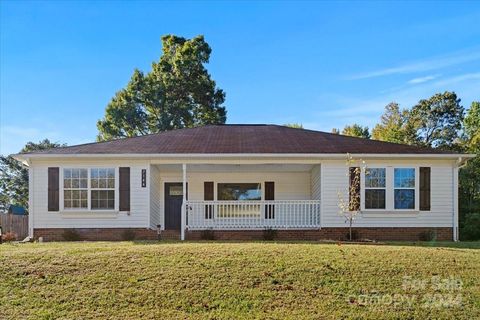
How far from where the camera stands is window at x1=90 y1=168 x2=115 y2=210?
16109mm

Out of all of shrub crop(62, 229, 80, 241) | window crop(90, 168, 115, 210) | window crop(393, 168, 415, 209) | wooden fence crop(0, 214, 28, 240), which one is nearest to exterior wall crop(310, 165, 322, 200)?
window crop(393, 168, 415, 209)

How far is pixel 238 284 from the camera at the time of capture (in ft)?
29.5

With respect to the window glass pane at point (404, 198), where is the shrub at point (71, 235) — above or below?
below

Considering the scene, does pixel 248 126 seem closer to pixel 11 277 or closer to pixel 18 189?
pixel 11 277

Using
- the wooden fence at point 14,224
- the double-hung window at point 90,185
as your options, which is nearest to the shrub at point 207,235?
the double-hung window at point 90,185

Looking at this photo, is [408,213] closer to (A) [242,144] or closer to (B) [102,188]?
(A) [242,144]

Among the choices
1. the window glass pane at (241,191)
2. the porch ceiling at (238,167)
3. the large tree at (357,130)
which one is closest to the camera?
the porch ceiling at (238,167)

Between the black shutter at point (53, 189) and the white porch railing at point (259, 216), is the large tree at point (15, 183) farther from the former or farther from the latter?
the white porch railing at point (259, 216)

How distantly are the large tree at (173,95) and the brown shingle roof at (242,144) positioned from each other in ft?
44.7

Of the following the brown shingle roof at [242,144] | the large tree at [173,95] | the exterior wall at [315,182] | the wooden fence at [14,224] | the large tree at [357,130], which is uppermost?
the large tree at [173,95]

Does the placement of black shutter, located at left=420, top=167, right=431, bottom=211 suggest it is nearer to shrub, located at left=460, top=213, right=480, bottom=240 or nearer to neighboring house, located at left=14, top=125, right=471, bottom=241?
neighboring house, located at left=14, top=125, right=471, bottom=241

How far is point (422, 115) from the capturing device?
33562 mm

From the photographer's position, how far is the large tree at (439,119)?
32500 mm

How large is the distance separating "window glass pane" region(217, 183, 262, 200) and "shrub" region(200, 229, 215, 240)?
2.74 metres
